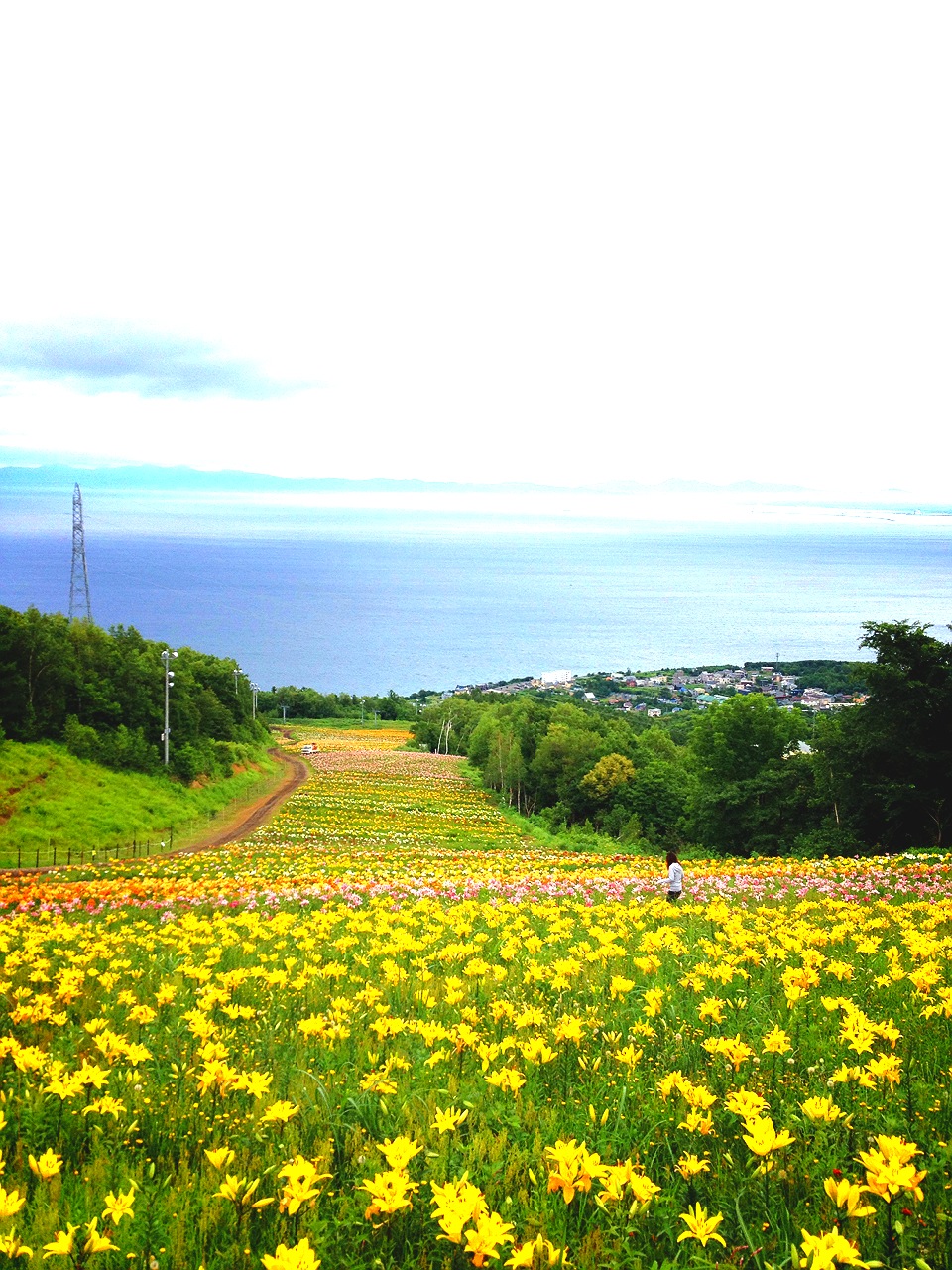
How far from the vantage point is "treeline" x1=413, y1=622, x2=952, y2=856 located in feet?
76.8

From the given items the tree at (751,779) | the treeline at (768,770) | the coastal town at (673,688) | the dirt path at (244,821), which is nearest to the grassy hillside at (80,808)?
the dirt path at (244,821)

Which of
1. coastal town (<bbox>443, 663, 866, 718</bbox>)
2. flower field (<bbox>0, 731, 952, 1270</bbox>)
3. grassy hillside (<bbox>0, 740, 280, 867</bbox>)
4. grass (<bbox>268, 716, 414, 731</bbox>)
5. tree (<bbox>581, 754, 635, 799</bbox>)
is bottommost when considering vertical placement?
grass (<bbox>268, 716, 414, 731</bbox>)

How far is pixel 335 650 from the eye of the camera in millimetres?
146000

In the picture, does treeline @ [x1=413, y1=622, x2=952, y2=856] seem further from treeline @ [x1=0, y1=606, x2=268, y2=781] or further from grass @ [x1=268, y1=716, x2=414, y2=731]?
grass @ [x1=268, y1=716, x2=414, y2=731]

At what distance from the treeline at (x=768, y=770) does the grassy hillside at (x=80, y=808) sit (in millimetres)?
20089

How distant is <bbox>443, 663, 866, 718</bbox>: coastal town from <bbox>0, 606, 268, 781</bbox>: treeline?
50319 millimetres

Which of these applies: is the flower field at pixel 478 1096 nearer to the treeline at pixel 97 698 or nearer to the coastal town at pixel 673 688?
the treeline at pixel 97 698

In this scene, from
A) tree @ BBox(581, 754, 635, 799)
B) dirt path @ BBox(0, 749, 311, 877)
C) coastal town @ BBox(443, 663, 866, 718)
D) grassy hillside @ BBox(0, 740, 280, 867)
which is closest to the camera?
dirt path @ BBox(0, 749, 311, 877)

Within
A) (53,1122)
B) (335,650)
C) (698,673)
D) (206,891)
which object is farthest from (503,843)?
(335,650)

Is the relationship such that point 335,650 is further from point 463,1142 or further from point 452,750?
point 463,1142

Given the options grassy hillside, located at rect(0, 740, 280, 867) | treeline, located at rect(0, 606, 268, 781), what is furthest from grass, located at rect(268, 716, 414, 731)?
grassy hillside, located at rect(0, 740, 280, 867)

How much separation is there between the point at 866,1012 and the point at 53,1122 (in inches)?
186

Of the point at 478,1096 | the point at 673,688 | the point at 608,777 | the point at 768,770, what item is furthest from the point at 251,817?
the point at 673,688

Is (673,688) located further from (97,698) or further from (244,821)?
(97,698)
